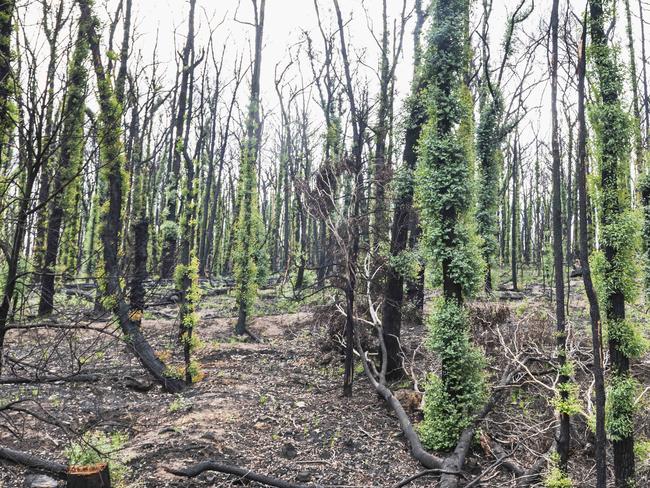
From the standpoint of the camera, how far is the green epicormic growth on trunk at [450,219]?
7.66 metres

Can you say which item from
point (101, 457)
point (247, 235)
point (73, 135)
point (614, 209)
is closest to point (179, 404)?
point (101, 457)

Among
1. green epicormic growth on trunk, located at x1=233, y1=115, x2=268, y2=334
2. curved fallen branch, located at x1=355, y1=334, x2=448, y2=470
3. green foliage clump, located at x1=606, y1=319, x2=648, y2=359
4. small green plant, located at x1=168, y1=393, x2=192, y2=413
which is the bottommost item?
curved fallen branch, located at x1=355, y1=334, x2=448, y2=470

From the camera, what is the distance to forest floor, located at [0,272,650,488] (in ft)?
20.5

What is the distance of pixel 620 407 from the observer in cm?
652

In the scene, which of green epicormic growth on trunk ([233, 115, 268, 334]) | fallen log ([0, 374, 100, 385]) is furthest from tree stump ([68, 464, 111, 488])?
green epicormic growth on trunk ([233, 115, 268, 334])

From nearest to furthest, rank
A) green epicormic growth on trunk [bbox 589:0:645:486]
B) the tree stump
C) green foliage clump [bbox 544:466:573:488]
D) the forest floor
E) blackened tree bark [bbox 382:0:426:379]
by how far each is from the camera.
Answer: the tree stump, green foliage clump [bbox 544:466:573:488], the forest floor, green epicormic growth on trunk [bbox 589:0:645:486], blackened tree bark [bbox 382:0:426:379]

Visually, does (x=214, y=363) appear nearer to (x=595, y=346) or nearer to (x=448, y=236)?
(x=448, y=236)

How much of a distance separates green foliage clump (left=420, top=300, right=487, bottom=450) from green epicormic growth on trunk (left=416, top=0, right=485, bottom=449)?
0.05ft

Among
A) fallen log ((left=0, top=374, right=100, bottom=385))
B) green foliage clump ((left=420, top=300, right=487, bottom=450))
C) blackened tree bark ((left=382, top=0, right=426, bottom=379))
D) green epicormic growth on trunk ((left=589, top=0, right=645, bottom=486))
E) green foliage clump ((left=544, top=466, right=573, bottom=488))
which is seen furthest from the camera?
blackened tree bark ((left=382, top=0, right=426, bottom=379))

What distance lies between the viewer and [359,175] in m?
9.60

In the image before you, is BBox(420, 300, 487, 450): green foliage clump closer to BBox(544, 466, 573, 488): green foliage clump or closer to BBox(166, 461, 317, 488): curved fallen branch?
BBox(544, 466, 573, 488): green foliage clump

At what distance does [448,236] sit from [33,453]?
704 cm

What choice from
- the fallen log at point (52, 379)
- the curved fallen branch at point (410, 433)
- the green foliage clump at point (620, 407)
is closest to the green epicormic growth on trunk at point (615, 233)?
the green foliage clump at point (620, 407)

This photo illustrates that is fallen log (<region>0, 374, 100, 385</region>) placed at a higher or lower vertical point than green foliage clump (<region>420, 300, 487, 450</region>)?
higher
